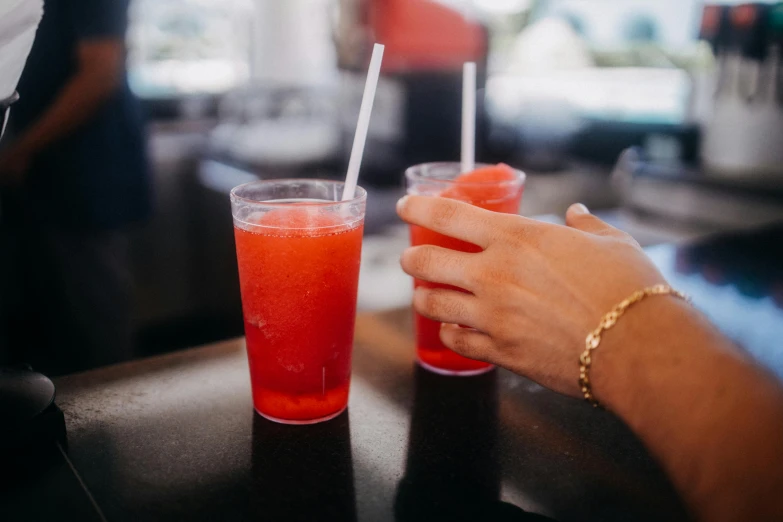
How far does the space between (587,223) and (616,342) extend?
20cm

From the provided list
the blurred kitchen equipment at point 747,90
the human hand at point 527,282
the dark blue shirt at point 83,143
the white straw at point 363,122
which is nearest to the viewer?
the human hand at point 527,282

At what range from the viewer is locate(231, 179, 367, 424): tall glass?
77cm

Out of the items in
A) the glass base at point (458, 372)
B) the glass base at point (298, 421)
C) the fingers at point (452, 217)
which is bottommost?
the glass base at point (458, 372)

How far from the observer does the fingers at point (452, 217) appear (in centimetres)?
76

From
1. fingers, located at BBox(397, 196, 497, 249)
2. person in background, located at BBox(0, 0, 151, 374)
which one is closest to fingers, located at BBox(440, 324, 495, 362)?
fingers, located at BBox(397, 196, 497, 249)

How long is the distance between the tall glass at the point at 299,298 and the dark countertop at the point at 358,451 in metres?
0.04

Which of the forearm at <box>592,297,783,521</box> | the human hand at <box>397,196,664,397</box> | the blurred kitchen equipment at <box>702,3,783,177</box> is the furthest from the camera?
the blurred kitchen equipment at <box>702,3,783,177</box>

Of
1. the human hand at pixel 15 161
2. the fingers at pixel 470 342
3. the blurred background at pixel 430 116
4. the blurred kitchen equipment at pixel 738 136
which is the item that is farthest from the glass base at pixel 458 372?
the blurred kitchen equipment at pixel 738 136

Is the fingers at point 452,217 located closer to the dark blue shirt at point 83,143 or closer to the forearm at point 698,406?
the forearm at point 698,406

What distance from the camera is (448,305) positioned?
0.79 meters

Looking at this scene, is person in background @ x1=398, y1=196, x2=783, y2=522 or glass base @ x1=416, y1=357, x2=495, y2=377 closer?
person in background @ x1=398, y1=196, x2=783, y2=522

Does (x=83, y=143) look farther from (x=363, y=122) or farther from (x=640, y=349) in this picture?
(x=640, y=349)

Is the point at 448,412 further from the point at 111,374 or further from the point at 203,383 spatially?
the point at 111,374

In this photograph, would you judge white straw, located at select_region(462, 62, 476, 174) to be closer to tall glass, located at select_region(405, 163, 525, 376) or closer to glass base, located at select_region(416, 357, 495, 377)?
tall glass, located at select_region(405, 163, 525, 376)
